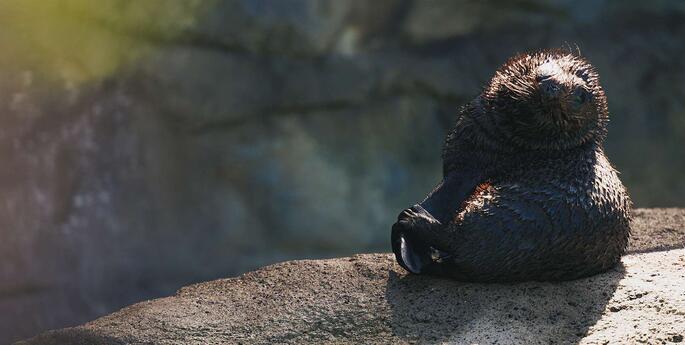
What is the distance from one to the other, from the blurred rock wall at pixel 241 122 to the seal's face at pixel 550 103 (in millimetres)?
3445

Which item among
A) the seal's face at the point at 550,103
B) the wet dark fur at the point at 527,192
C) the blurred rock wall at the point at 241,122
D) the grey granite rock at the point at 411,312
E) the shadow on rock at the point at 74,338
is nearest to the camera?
the grey granite rock at the point at 411,312

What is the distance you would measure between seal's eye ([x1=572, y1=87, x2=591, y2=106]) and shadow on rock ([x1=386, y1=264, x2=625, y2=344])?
69 centimetres

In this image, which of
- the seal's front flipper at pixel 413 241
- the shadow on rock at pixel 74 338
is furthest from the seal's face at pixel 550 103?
the shadow on rock at pixel 74 338

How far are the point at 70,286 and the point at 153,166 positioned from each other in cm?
109

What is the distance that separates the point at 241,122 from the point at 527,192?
388 cm

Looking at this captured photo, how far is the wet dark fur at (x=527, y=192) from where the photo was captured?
11.4 feet

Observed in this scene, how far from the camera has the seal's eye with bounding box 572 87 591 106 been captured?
3.62 meters

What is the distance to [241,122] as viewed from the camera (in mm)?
7070

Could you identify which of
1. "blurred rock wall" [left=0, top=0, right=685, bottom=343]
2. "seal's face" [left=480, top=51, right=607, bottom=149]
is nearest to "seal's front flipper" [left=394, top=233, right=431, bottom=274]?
"seal's face" [left=480, top=51, right=607, bottom=149]

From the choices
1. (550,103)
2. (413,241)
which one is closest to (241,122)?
(413,241)

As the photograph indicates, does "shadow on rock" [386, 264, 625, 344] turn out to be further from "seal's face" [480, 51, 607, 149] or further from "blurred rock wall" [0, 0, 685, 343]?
"blurred rock wall" [0, 0, 685, 343]

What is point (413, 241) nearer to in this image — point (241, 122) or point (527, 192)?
point (527, 192)

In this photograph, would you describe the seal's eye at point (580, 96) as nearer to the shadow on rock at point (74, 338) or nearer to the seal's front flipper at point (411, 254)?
the seal's front flipper at point (411, 254)

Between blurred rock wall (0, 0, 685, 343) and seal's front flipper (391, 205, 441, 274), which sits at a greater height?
blurred rock wall (0, 0, 685, 343)
